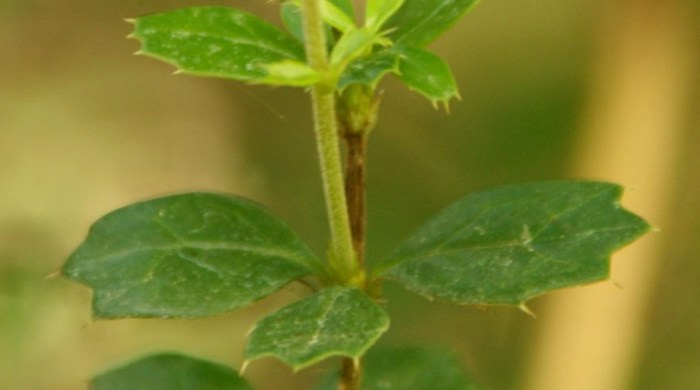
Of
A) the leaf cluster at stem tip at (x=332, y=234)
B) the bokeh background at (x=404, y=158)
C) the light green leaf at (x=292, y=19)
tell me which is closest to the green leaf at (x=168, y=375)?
the leaf cluster at stem tip at (x=332, y=234)

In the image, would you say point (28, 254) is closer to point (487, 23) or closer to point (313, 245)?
point (313, 245)

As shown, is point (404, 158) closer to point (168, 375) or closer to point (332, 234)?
point (168, 375)

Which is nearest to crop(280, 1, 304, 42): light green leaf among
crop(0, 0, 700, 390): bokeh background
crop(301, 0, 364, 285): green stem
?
crop(301, 0, 364, 285): green stem

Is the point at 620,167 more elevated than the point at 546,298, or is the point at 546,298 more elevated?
the point at 620,167

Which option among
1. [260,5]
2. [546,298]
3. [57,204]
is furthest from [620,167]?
[57,204]

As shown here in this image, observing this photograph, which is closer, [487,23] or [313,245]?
[313,245]

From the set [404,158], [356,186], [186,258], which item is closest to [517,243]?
[356,186]

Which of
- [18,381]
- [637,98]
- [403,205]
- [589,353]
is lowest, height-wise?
[18,381]

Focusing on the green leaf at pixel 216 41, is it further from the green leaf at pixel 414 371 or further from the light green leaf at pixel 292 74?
the green leaf at pixel 414 371
